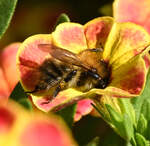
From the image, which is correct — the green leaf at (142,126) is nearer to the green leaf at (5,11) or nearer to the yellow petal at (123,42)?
the yellow petal at (123,42)

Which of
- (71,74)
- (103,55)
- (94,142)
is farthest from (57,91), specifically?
(94,142)

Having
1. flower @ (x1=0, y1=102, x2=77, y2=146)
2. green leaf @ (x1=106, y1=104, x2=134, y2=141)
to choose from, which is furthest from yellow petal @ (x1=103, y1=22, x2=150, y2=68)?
flower @ (x1=0, y1=102, x2=77, y2=146)

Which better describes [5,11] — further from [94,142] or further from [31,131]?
[31,131]

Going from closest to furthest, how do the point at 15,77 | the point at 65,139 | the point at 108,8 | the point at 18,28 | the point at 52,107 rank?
the point at 65,139, the point at 52,107, the point at 15,77, the point at 108,8, the point at 18,28

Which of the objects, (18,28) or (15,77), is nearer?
(15,77)

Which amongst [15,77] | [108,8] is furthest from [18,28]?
[15,77]

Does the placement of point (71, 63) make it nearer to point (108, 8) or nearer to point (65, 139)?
point (65, 139)
